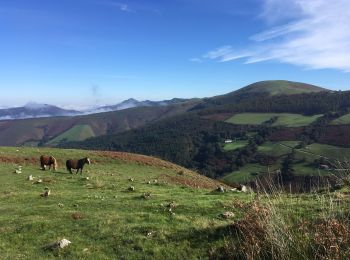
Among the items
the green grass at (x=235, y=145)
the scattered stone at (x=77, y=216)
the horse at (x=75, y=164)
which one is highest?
the scattered stone at (x=77, y=216)

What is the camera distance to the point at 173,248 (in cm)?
1369

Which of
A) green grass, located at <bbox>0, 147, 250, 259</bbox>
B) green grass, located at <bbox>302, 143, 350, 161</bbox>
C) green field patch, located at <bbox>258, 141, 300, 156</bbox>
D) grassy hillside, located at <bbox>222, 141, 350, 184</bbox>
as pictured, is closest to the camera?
green grass, located at <bbox>0, 147, 250, 259</bbox>

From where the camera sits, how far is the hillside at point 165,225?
332 inches

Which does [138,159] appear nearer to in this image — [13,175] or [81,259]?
[13,175]

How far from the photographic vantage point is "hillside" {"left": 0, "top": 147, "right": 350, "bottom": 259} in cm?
845

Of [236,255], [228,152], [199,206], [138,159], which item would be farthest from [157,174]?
[228,152]

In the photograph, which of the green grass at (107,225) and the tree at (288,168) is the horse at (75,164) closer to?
the green grass at (107,225)

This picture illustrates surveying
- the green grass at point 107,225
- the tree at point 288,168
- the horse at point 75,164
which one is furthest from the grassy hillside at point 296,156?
the green grass at point 107,225

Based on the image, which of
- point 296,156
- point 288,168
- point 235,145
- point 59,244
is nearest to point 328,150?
point 296,156

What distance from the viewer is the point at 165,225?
52.5ft

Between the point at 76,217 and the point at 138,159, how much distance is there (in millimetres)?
34330

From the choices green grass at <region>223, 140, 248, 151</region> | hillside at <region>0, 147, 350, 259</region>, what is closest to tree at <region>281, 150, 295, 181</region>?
green grass at <region>223, 140, 248, 151</region>

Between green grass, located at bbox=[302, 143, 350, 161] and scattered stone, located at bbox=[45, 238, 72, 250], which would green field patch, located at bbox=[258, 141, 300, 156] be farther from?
scattered stone, located at bbox=[45, 238, 72, 250]

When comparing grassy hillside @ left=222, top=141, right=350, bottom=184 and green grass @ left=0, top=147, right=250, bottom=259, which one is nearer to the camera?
green grass @ left=0, top=147, right=250, bottom=259
